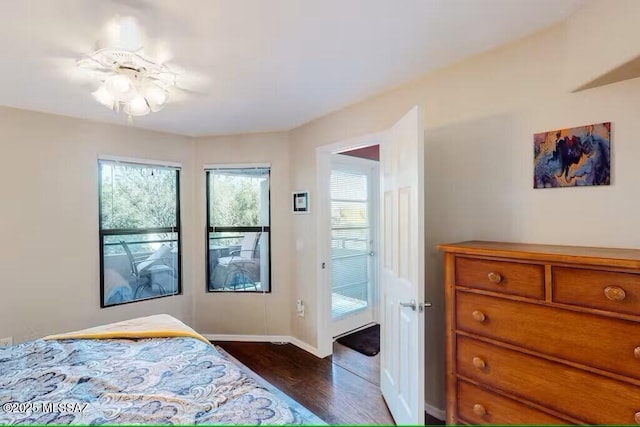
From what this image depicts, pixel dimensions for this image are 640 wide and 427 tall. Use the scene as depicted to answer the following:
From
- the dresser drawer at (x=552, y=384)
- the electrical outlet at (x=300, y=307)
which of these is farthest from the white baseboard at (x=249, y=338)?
the dresser drawer at (x=552, y=384)

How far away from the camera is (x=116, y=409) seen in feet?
3.97

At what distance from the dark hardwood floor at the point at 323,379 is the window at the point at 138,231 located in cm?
101

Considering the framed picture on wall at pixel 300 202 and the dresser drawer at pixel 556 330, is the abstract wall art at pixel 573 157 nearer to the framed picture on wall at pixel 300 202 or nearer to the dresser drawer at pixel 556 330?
the dresser drawer at pixel 556 330

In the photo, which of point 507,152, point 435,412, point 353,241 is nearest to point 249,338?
point 353,241

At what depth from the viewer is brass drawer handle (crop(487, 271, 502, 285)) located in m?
1.45

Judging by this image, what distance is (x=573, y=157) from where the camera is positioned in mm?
1575

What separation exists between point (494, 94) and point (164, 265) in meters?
3.38

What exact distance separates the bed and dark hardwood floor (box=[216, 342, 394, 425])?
978 millimetres

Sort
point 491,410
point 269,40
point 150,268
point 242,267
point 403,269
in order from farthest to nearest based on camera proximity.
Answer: point 242,267, point 150,268, point 403,269, point 269,40, point 491,410

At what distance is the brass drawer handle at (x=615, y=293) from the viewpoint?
114cm

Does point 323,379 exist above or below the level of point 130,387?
below

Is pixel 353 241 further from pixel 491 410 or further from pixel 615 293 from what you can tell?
pixel 615 293

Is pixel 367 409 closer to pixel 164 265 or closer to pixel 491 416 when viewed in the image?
pixel 491 416

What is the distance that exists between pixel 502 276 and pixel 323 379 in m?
1.83
